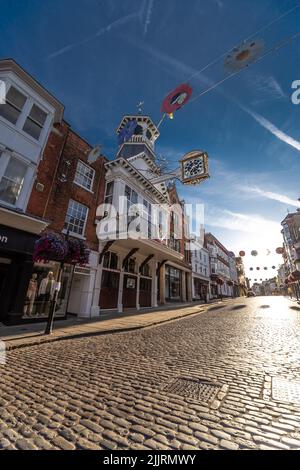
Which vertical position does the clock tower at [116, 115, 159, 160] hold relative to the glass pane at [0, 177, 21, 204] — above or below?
above

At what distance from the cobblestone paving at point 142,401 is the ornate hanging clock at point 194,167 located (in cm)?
832

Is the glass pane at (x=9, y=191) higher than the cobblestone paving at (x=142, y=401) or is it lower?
higher

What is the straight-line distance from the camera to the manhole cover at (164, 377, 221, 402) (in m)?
2.94

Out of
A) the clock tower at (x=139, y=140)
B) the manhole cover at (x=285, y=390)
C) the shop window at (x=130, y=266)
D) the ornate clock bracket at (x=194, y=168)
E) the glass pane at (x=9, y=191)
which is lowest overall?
the manhole cover at (x=285, y=390)

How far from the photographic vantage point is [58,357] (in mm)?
4887

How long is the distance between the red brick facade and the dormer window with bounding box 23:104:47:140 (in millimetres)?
758

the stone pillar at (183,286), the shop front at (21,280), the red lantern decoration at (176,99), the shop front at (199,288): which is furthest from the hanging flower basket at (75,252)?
the shop front at (199,288)

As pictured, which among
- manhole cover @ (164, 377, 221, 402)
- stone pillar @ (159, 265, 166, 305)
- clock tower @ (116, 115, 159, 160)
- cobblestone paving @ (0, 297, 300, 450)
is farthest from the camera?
clock tower @ (116, 115, 159, 160)

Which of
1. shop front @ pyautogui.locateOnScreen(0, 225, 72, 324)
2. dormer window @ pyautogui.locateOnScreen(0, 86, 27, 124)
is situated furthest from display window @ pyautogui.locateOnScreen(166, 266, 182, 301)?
dormer window @ pyautogui.locateOnScreen(0, 86, 27, 124)

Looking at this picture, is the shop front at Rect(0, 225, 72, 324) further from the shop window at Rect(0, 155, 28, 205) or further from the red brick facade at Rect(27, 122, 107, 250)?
the red brick facade at Rect(27, 122, 107, 250)

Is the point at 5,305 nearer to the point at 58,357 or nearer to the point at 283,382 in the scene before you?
the point at 58,357

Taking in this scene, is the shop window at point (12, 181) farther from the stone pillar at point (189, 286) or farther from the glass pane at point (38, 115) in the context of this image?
the stone pillar at point (189, 286)

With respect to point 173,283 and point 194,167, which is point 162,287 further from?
point 194,167

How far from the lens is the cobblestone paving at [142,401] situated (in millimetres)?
2045
